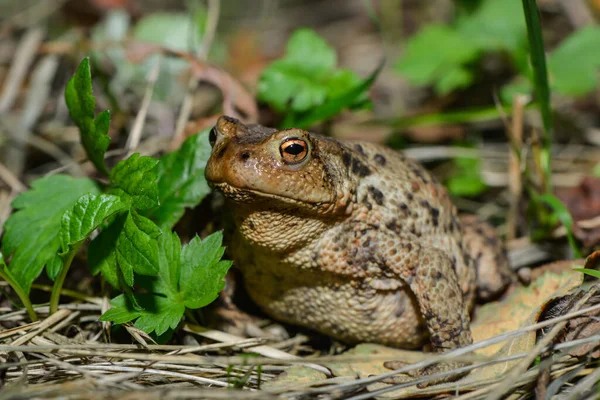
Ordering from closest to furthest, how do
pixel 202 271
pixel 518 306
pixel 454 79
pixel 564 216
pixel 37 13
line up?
pixel 202 271 → pixel 518 306 → pixel 564 216 → pixel 454 79 → pixel 37 13

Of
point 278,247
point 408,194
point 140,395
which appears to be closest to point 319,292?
point 278,247

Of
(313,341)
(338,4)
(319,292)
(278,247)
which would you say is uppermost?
(338,4)

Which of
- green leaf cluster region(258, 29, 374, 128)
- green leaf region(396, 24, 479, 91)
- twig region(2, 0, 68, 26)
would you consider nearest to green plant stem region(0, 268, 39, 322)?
green leaf cluster region(258, 29, 374, 128)

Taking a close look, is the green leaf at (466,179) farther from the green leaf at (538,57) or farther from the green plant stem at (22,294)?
the green plant stem at (22,294)

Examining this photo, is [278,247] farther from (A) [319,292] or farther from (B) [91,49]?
(B) [91,49]

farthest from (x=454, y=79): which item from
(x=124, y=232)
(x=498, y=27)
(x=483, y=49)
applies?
(x=124, y=232)

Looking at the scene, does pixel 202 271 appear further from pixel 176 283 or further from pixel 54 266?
pixel 54 266

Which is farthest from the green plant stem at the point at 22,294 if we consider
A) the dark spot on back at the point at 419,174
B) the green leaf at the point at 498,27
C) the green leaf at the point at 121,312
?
the green leaf at the point at 498,27
